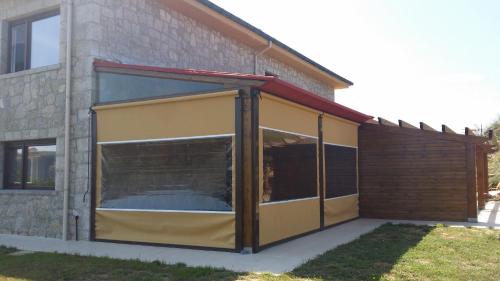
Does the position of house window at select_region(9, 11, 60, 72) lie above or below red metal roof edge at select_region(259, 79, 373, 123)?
above

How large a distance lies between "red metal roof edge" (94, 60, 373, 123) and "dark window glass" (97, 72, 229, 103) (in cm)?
19

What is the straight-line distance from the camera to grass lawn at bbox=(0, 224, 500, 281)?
241 inches

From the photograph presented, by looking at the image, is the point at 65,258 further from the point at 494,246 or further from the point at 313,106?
the point at 494,246

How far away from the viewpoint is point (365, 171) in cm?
1349

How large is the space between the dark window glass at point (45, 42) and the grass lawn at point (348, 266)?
4.33m

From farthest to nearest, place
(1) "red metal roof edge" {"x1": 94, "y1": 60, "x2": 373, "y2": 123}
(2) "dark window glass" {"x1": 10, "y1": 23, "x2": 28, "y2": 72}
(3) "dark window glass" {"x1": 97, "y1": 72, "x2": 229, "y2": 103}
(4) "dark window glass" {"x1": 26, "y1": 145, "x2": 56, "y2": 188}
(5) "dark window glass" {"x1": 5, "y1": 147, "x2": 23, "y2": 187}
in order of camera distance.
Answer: (2) "dark window glass" {"x1": 10, "y1": 23, "x2": 28, "y2": 72} → (5) "dark window glass" {"x1": 5, "y1": 147, "x2": 23, "y2": 187} → (4) "dark window glass" {"x1": 26, "y1": 145, "x2": 56, "y2": 188} → (3) "dark window glass" {"x1": 97, "y1": 72, "x2": 229, "y2": 103} → (1) "red metal roof edge" {"x1": 94, "y1": 60, "x2": 373, "y2": 123}

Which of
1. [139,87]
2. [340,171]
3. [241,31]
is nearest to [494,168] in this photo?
[340,171]

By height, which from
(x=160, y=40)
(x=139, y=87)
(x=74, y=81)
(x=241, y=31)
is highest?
(x=241, y=31)

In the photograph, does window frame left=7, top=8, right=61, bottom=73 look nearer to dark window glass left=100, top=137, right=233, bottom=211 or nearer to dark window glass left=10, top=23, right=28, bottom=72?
dark window glass left=10, top=23, right=28, bottom=72

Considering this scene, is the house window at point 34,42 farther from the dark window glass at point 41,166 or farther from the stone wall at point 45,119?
the dark window glass at point 41,166

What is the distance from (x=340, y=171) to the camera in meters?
12.1

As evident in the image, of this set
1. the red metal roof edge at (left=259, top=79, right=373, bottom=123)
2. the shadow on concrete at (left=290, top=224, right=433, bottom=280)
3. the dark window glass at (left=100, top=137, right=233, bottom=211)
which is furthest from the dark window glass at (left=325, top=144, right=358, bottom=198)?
the dark window glass at (left=100, top=137, right=233, bottom=211)

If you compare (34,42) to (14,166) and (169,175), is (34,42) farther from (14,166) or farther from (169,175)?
(169,175)

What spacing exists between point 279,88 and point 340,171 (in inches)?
180
